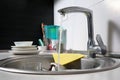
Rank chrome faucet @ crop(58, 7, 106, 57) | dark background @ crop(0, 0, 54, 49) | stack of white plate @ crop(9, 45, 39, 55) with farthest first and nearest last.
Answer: dark background @ crop(0, 0, 54, 49) → stack of white plate @ crop(9, 45, 39, 55) → chrome faucet @ crop(58, 7, 106, 57)

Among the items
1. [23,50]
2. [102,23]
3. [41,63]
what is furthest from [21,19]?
[102,23]

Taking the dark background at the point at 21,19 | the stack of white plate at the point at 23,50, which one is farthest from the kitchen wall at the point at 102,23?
the dark background at the point at 21,19

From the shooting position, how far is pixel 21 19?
68.5 inches

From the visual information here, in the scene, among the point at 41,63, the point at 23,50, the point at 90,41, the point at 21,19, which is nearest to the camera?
the point at 90,41

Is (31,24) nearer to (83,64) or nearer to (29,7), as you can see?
(29,7)

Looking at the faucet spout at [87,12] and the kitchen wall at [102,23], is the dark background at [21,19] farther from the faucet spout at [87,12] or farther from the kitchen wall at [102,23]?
the faucet spout at [87,12]

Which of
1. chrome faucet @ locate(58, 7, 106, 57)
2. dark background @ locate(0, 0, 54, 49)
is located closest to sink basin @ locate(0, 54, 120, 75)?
chrome faucet @ locate(58, 7, 106, 57)

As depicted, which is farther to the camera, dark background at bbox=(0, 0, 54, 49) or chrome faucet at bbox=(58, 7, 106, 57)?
dark background at bbox=(0, 0, 54, 49)

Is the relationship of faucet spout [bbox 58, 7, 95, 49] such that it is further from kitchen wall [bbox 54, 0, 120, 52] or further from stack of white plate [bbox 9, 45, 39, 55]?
stack of white plate [bbox 9, 45, 39, 55]

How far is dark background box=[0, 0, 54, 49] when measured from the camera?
1687 millimetres

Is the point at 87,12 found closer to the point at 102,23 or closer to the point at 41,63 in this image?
the point at 102,23

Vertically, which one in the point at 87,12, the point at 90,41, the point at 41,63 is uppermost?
the point at 87,12

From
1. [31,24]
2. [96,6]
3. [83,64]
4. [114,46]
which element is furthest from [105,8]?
[31,24]

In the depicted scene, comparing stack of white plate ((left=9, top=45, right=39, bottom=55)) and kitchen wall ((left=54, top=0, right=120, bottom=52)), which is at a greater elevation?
kitchen wall ((left=54, top=0, right=120, bottom=52))
